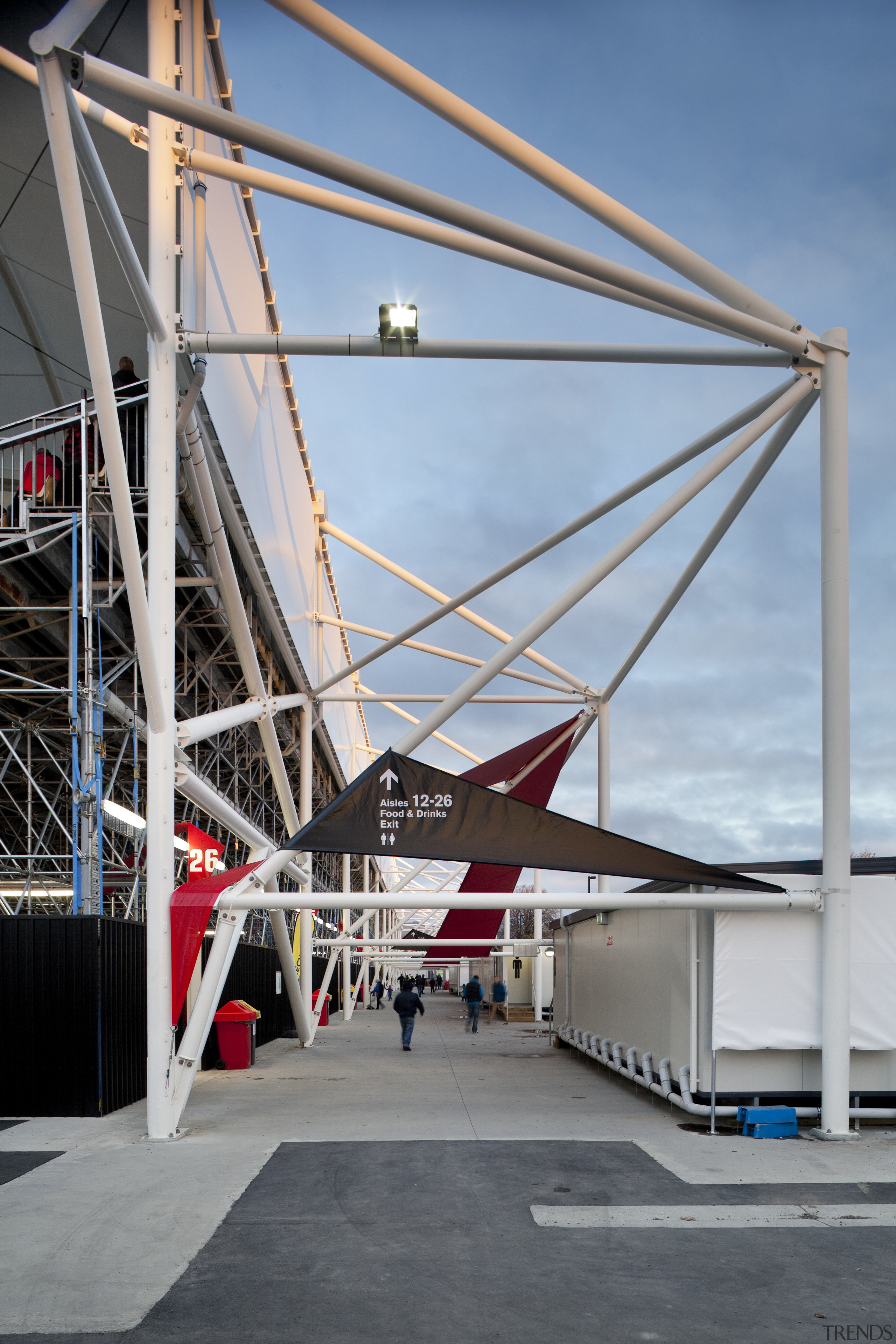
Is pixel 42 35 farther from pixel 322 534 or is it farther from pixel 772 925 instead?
pixel 322 534

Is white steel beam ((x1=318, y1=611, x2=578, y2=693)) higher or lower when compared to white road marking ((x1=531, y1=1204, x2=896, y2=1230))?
higher

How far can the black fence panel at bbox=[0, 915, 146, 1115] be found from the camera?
40.1 feet

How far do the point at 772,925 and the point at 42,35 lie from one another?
10525mm

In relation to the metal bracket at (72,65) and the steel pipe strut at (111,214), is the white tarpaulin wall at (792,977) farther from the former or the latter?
the metal bracket at (72,65)

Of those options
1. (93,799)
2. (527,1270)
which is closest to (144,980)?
(93,799)

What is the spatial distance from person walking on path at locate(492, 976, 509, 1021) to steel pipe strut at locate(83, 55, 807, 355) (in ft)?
91.0

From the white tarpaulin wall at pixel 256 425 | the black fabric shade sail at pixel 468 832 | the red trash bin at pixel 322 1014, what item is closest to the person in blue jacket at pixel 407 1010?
the red trash bin at pixel 322 1014

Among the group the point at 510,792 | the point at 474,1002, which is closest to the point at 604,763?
the point at 510,792

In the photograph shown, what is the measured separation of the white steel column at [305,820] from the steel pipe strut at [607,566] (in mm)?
6925

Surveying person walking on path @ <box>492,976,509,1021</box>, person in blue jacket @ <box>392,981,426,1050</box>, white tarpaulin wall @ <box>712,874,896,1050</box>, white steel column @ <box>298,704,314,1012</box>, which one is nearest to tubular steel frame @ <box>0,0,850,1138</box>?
white tarpaulin wall @ <box>712,874,896,1050</box>

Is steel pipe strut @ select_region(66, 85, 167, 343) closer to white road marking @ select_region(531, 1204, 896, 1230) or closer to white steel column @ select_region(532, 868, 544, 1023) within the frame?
white road marking @ select_region(531, 1204, 896, 1230)

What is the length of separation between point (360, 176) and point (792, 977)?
8.83 m

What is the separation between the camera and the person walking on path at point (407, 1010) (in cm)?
2231

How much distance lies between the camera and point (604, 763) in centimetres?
2114
